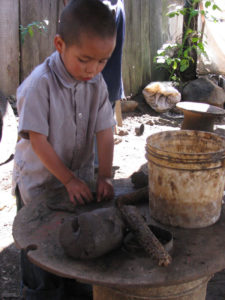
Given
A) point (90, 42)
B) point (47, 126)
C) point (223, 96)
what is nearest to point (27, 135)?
point (47, 126)

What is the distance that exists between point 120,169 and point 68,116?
195cm

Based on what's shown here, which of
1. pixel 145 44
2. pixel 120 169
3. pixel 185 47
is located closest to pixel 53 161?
pixel 120 169

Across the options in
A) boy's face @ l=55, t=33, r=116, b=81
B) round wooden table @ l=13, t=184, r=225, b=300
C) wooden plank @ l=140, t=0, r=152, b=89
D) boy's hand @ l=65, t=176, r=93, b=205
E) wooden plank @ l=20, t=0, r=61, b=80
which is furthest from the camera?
wooden plank @ l=140, t=0, r=152, b=89

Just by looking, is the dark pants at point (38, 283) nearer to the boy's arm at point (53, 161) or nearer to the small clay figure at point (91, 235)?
the boy's arm at point (53, 161)

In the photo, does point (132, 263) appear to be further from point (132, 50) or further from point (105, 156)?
point (132, 50)

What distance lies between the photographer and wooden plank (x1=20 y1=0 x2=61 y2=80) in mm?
4340

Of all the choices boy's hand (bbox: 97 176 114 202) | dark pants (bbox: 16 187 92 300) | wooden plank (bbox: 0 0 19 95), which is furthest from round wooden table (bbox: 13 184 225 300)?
wooden plank (bbox: 0 0 19 95)

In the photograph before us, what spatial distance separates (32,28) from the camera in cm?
441

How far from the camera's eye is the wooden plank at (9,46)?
4.18 meters

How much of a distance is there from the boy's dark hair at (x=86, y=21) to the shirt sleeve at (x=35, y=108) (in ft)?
0.72

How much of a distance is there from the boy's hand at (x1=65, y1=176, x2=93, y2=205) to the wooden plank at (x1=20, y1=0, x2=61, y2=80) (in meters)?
3.29

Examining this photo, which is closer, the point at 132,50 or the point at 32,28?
the point at 32,28

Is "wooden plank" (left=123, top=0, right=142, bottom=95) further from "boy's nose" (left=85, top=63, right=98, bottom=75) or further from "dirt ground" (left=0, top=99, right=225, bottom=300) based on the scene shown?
"boy's nose" (left=85, top=63, right=98, bottom=75)

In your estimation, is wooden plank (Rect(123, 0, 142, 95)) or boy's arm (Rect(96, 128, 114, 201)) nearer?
boy's arm (Rect(96, 128, 114, 201))
